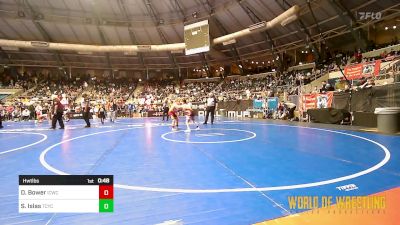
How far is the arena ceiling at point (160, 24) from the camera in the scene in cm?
2705

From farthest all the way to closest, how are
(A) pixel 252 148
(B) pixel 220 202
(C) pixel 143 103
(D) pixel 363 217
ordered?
(C) pixel 143 103
(A) pixel 252 148
(B) pixel 220 202
(D) pixel 363 217

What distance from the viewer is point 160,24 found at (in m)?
36.8

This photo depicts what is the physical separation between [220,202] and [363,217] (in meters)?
1.68

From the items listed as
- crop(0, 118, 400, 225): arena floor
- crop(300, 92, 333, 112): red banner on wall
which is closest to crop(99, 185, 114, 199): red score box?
crop(0, 118, 400, 225): arena floor

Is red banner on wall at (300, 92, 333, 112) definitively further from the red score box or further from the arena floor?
the red score box

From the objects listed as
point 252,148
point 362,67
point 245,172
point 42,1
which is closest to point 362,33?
point 362,67

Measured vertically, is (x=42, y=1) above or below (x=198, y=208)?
above

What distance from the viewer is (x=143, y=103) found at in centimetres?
3450

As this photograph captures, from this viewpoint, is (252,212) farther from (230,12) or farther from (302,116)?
(230,12)

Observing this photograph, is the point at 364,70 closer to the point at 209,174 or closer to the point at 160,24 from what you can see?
the point at 209,174

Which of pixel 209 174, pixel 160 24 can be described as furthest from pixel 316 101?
pixel 160 24
